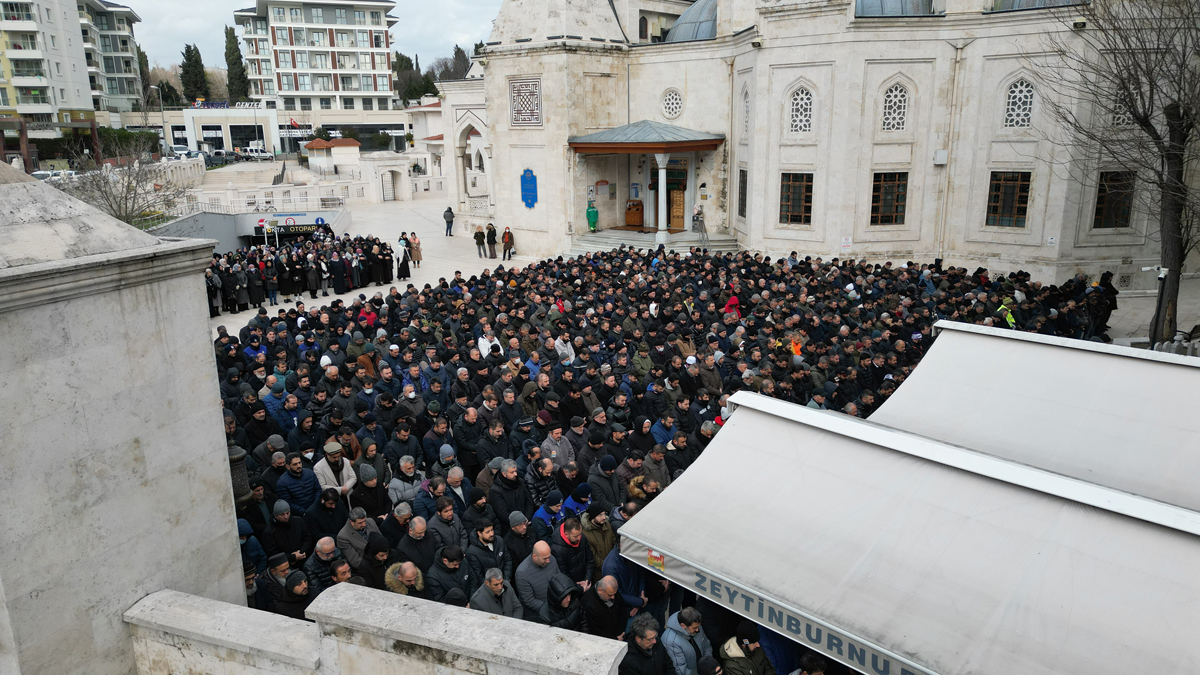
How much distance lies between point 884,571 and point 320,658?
3439 millimetres

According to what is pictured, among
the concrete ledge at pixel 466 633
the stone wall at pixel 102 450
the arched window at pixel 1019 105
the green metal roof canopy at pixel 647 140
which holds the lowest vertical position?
the concrete ledge at pixel 466 633

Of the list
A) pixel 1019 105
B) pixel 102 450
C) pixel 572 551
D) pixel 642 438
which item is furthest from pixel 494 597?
pixel 1019 105

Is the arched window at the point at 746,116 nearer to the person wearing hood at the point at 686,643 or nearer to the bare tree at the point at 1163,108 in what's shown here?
the bare tree at the point at 1163,108

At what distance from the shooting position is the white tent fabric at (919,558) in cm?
445

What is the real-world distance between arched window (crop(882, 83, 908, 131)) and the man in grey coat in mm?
18418

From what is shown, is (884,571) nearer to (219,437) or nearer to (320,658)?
(320,658)

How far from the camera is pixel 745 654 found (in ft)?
17.0

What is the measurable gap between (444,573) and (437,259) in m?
22.5

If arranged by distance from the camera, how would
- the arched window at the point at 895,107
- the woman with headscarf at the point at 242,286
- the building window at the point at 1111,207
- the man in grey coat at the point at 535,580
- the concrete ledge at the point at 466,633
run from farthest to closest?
the arched window at the point at 895,107 < the woman with headscarf at the point at 242,286 < the building window at the point at 1111,207 < the man in grey coat at the point at 535,580 < the concrete ledge at the point at 466,633

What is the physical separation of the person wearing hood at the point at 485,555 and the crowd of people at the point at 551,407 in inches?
0.7

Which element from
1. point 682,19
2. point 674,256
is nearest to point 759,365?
point 674,256

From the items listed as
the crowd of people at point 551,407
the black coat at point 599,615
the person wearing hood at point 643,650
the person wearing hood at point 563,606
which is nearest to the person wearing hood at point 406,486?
the crowd of people at point 551,407

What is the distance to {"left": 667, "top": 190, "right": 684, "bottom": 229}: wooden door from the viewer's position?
86.1 ft

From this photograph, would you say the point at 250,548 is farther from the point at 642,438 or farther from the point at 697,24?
the point at 697,24
